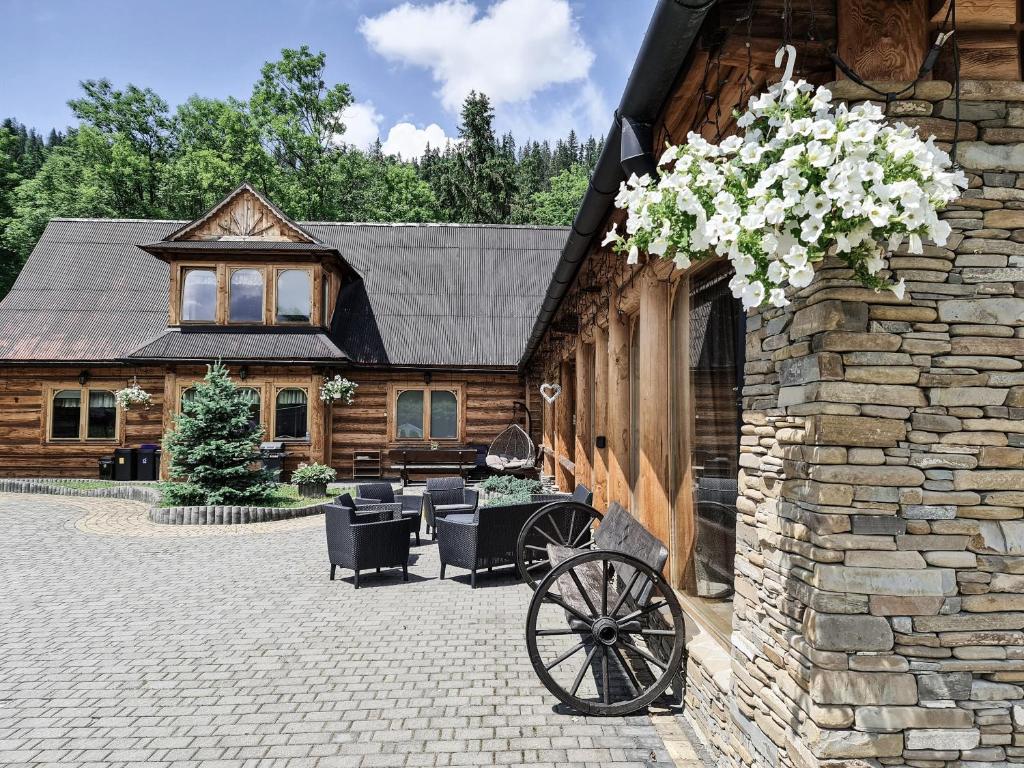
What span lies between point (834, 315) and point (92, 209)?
34435 mm

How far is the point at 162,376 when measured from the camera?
1677 cm

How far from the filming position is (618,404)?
627 centimetres

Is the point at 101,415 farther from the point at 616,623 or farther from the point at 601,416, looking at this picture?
the point at 616,623

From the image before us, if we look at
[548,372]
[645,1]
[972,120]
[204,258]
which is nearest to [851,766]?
[972,120]

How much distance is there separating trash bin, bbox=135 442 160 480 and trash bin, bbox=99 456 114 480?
2.45ft

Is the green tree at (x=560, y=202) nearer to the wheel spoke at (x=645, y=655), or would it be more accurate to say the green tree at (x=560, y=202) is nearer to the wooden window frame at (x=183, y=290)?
the wooden window frame at (x=183, y=290)

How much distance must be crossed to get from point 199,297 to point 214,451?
21.6 feet

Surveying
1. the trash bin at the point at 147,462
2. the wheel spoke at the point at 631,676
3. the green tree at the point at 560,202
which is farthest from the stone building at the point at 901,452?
the green tree at the point at 560,202

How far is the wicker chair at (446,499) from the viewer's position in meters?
9.02

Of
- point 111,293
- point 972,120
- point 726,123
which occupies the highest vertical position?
point 111,293

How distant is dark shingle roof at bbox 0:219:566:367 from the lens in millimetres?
16781

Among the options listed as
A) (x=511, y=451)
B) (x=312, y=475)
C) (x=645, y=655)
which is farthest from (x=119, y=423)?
(x=645, y=655)

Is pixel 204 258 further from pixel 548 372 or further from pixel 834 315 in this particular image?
pixel 834 315

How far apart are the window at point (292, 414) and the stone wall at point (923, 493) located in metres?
14.8
